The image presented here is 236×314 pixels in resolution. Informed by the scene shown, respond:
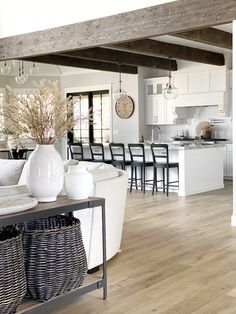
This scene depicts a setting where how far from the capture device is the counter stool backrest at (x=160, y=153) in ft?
28.1

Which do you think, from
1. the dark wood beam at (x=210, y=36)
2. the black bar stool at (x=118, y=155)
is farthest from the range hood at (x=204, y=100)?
the black bar stool at (x=118, y=155)

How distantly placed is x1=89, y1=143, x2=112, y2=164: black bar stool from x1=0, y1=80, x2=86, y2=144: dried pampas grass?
6.56 metres

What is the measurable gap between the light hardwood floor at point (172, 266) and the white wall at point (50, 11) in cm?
308

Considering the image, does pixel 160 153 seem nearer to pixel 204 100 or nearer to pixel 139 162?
pixel 139 162

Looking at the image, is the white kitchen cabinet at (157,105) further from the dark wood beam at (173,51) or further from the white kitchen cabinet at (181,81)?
the dark wood beam at (173,51)

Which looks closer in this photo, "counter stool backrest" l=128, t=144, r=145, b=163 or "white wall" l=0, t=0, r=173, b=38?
"white wall" l=0, t=0, r=173, b=38

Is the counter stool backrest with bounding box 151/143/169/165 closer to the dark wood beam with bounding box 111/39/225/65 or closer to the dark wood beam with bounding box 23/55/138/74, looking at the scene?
the dark wood beam with bounding box 111/39/225/65

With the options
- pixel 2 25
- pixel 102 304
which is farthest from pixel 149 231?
pixel 2 25

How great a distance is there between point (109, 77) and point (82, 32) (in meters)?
5.26

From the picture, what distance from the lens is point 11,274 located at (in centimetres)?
281

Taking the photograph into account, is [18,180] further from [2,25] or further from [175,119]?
[175,119]

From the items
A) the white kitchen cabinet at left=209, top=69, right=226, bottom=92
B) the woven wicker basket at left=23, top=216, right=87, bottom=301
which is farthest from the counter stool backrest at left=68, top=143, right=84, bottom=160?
the woven wicker basket at left=23, top=216, right=87, bottom=301

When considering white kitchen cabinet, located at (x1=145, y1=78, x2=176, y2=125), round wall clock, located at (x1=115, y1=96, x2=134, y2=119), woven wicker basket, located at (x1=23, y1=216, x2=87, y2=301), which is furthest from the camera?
round wall clock, located at (x1=115, y1=96, x2=134, y2=119)

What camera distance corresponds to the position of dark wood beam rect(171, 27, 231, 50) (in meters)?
7.75
